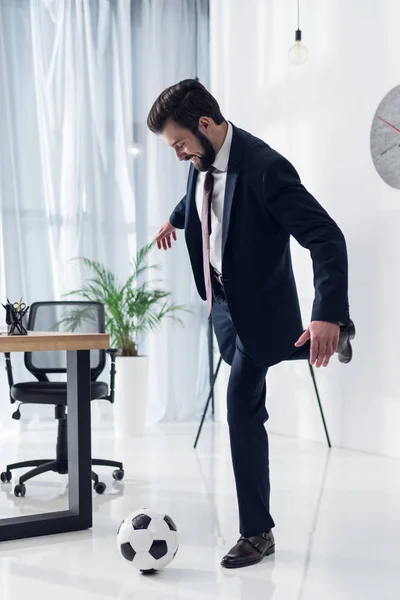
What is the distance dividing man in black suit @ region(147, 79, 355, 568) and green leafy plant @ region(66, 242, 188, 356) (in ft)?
8.03

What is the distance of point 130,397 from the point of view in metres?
4.96

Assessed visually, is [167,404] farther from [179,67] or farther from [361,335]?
[179,67]

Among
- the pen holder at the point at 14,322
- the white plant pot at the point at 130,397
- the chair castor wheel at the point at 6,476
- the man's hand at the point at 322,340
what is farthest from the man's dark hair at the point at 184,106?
the white plant pot at the point at 130,397

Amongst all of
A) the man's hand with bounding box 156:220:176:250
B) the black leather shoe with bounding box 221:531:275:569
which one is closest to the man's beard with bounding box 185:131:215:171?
the man's hand with bounding box 156:220:176:250

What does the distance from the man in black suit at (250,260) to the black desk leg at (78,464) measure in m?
0.57

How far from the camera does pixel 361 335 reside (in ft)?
14.3

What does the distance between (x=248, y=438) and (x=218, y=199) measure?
0.71 m

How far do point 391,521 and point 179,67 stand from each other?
3590 mm

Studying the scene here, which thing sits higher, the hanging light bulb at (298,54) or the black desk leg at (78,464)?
the hanging light bulb at (298,54)

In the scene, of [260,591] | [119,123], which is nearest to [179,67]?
[119,123]

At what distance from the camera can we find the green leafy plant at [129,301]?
4.90 meters

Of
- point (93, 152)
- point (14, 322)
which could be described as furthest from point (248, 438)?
point (93, 152)

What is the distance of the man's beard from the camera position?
2.25 meters

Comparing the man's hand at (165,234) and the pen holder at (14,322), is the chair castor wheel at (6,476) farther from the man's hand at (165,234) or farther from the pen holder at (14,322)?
the man's hand at (165,234)
